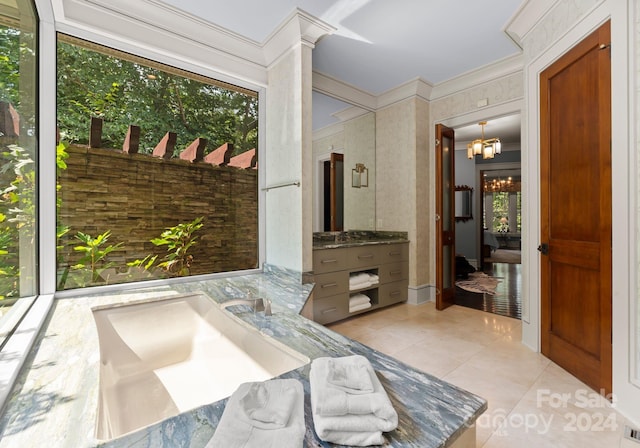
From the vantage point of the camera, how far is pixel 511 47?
2854 millimetres

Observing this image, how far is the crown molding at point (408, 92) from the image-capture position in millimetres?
3543

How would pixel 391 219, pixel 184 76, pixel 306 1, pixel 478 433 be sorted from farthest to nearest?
pixel 391 219, pixel 184 76, pixel 306 1, pixel 478 433

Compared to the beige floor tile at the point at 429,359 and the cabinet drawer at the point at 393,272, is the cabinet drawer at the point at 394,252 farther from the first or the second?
the beige floor tile at the point at 429,359

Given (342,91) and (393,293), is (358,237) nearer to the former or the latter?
(393,293)

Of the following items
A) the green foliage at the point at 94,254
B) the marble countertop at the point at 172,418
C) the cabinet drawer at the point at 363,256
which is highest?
the green foliage at the point at 94,254

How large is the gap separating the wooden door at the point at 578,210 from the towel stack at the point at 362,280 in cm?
152

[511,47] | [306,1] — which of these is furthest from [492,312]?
[306,1]

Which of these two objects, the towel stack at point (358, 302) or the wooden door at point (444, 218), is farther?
the wooden door at point (444, 218)

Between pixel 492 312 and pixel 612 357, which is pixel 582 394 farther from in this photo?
pixel 492 312

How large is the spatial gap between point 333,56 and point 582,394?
330 centimetres

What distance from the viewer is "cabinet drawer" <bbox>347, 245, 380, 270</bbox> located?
306 cm

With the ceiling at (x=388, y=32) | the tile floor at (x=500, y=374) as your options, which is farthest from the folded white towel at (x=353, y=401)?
the ceiling at (x=388, y=32)

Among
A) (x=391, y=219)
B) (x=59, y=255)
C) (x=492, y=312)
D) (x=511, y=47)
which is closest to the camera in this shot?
(x=59, y=255)

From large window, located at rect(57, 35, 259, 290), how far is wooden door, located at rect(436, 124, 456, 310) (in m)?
2.11
